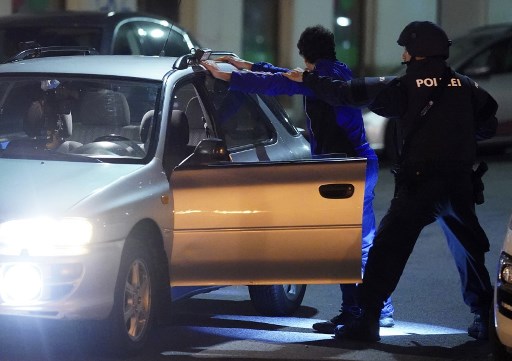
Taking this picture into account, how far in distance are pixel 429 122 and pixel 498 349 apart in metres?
1.72

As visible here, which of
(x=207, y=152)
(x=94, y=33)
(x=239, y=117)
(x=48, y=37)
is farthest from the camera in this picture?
(x=48, y=37)

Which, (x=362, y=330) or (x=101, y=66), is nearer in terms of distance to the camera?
(x=362, y=330)

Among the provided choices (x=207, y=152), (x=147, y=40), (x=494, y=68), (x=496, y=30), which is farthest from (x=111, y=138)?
(x=496, y=30)

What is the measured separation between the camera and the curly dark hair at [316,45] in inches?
339

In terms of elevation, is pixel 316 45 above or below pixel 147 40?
above

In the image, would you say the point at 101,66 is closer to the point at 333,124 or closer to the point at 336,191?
the point at 333,124

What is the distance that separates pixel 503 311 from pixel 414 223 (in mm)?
1522

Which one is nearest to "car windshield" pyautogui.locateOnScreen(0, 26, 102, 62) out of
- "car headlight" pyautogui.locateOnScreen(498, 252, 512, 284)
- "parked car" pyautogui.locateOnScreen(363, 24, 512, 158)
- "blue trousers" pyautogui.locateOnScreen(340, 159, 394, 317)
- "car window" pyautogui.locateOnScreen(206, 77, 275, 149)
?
"car window" pyautogui.locateOnScreen(206, 77, 275, 149)

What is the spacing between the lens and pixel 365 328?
8.23m

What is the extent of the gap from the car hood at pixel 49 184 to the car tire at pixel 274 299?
5.17 ft

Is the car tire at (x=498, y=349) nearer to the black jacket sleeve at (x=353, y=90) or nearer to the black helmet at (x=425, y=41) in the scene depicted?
the black jacket sleeve at (x=353, y=90)

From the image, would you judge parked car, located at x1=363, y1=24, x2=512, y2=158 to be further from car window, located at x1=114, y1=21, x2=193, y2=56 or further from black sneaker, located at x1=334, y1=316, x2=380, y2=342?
black sneaker, located at x1=334, y1=316, x2=380, y2=342

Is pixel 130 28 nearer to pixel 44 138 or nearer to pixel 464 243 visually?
pixel 44 138

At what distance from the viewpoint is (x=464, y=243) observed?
8.23 metres
